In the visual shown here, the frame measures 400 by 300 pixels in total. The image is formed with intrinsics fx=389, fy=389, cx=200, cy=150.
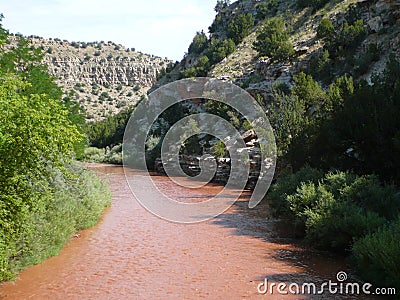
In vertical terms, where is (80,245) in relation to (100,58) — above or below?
below

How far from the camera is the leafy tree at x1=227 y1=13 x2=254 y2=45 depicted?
51750 millimetres

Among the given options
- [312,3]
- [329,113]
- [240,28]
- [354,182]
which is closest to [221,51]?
[240,28]

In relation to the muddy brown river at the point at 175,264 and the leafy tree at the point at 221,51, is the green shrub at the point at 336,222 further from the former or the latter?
the leafy tree at the point at 221,51

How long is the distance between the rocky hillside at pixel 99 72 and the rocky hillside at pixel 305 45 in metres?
24.0

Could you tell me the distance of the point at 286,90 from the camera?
32.1 metres

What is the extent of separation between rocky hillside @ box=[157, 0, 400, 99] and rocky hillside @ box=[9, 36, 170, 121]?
23976 millimetres

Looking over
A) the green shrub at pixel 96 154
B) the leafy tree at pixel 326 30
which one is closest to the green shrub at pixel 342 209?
the leafy tree at pixel 326 30

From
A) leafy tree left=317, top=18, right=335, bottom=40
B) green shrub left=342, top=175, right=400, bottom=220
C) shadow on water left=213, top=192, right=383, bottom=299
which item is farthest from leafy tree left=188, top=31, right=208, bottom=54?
green shrub left=342, top=175, right=400, bottom=220

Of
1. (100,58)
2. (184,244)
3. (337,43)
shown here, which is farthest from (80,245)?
(100,58)

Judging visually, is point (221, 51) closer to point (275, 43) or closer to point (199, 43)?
point (199, 43)

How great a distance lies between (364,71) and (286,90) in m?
6.37

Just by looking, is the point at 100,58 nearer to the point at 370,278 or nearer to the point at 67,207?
the point at 67,207

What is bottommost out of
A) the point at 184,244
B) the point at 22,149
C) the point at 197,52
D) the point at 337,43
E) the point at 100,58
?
the point at 184,244

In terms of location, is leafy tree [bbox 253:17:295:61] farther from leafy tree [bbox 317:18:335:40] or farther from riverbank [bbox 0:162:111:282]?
riverbank [bbox 0:162:111:282]
